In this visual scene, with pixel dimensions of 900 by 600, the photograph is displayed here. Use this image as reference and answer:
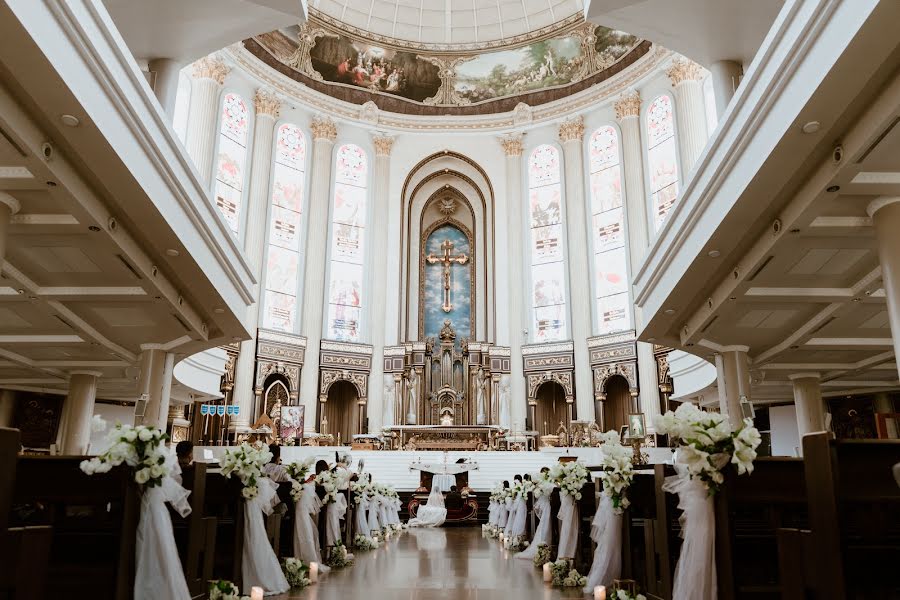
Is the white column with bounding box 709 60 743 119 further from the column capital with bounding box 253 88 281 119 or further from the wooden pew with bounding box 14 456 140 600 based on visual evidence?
the column capital with bounding box 253 88 281 119

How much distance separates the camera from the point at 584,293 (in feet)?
83.3

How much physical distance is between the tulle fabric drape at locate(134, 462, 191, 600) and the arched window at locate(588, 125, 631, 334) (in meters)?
21.0

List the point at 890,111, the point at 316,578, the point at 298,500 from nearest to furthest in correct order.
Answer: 1. the point at 890,111
2. the point at 316,578
3. the point at 298,500

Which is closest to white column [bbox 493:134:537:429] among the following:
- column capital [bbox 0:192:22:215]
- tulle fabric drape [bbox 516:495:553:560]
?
tulle fabric drape [bbox 516:495:553:560]

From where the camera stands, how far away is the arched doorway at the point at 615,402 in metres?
24.6

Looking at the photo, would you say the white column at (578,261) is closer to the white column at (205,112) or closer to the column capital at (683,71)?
the column capital at (683,71)

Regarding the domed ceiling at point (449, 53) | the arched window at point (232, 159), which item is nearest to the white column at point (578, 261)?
the domed ceiling at point (449, 53)

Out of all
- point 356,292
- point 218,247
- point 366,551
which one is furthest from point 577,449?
point 218,247

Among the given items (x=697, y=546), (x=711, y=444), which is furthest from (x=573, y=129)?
(x=697, y=546)

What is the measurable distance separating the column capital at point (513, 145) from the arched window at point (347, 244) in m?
5.38

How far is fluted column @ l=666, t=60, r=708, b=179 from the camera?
22891 mm

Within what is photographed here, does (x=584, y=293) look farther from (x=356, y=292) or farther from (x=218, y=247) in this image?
(x=218, y=247)

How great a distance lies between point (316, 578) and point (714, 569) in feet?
14.5

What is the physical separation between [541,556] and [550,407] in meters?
17.5
